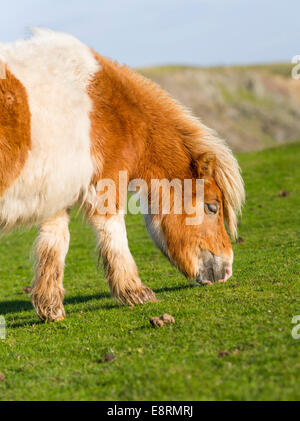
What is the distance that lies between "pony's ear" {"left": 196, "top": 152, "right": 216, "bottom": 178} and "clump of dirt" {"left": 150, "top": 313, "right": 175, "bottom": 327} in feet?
6.32

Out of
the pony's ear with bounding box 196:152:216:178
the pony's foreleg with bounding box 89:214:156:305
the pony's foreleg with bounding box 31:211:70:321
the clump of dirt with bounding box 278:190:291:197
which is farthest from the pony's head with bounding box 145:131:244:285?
the clump of dirt with bounding box 278:190:291:197

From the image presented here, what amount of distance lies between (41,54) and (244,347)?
382 cm

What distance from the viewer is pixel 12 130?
17.6 feet

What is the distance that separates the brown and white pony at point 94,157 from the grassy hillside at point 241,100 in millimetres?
75451

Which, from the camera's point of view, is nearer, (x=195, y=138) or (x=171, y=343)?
(x=171, y=343)

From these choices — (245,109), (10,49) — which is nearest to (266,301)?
(10,49)

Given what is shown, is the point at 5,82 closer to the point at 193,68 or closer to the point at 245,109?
the point at 245,109

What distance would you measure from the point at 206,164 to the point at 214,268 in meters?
1.29

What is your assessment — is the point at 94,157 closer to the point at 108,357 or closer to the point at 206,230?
the point at 206,230

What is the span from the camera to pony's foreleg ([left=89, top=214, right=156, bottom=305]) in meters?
6.16

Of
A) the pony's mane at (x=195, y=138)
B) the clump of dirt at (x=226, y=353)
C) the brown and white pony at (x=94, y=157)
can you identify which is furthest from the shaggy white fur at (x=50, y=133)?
the clump of dirt at (x=226, y=353)
